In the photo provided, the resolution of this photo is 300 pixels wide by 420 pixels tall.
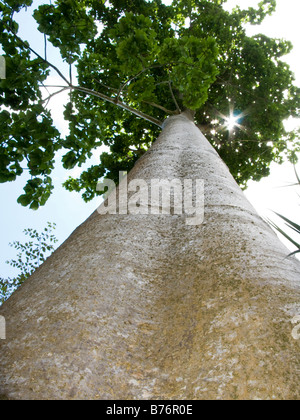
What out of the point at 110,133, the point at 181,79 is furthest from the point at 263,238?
the point at 110,133

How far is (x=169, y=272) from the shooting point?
1260 millimetres

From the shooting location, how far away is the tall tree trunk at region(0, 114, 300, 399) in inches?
29.5

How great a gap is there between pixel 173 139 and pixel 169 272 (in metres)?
2.05
